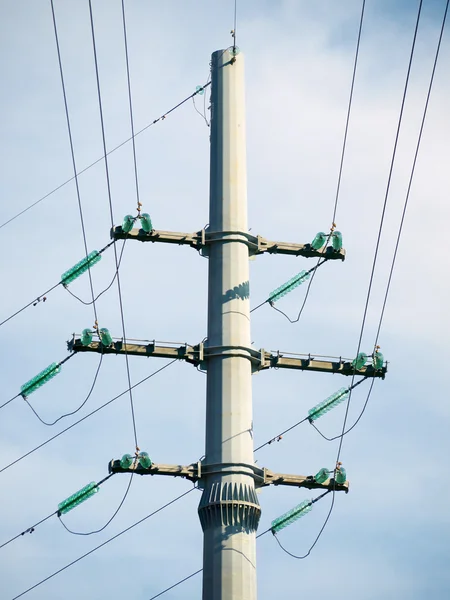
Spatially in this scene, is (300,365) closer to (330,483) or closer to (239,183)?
(330,483)

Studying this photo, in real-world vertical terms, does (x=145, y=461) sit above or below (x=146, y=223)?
below

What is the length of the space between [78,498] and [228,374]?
6.08 meters

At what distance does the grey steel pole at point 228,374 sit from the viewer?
36.3 meters

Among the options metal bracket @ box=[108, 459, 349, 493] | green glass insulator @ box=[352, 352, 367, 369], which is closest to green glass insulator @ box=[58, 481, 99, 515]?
metal bracket @ box=[108, 459, 349, 493]

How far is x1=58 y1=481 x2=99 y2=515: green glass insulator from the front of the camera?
3900cm

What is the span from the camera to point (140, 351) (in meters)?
39.2

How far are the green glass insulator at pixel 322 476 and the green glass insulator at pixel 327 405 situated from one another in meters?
2.13

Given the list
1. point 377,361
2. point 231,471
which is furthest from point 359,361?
point 231,471

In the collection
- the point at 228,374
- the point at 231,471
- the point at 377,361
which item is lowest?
the point at 231,471

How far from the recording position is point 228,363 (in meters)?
38.6

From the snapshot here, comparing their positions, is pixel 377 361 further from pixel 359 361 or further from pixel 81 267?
pixel 81 267

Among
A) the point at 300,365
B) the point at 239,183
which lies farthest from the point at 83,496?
the point at 239,183

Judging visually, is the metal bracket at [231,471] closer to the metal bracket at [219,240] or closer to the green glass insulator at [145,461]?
the green glass insulator at [145,461]

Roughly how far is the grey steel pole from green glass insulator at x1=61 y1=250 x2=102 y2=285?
12.7ft
